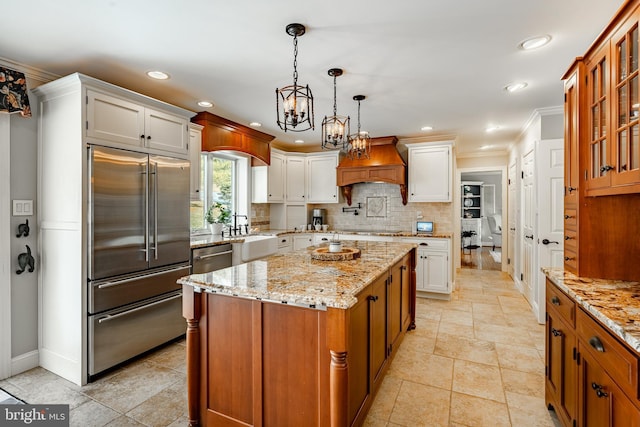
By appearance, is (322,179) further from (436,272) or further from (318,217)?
(436,272)

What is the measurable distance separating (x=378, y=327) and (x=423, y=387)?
70 cm

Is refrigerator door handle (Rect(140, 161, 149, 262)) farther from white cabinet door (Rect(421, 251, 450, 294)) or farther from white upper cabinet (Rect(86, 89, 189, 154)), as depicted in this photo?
white cabinet door (Rect(421, 251, 450, 294))

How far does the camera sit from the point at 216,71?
274 cm

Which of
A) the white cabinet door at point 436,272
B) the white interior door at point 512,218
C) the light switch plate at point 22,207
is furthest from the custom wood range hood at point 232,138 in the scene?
the white interior door at point 512,218

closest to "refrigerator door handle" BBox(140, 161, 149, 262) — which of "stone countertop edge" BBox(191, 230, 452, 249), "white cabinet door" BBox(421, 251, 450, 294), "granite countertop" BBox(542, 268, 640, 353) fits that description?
"stone countertop edge" BBox(191, 230, 452, 249)

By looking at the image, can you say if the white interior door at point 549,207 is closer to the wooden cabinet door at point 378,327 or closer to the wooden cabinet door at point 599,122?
the wooden cabinet door at point 599,122

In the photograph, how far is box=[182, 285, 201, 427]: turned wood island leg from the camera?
181cm

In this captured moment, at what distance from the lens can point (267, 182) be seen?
5.13 m

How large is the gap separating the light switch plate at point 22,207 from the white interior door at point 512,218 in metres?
6.39

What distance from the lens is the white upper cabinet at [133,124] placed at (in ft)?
8.02

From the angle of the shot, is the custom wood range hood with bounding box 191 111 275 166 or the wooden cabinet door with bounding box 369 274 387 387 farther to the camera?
the custom wood range hood with bounding box 191 111 275 166

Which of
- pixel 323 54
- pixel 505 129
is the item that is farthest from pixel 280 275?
pixel 505 129

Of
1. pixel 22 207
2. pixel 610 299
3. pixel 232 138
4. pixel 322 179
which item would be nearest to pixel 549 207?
pixel 610 299

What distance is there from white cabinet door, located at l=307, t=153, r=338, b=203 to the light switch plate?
3.85 m
